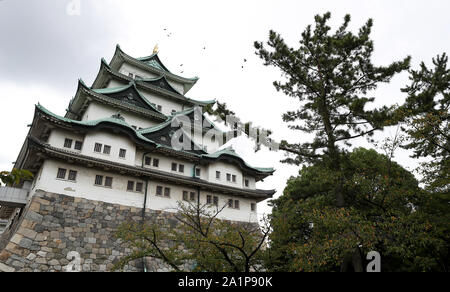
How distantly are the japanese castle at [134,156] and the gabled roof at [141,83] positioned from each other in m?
0.10

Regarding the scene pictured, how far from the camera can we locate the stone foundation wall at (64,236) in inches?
512

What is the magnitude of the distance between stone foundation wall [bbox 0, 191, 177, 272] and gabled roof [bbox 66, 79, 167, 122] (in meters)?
9.08

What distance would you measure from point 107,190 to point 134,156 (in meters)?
2.95

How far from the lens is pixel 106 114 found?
21844mm

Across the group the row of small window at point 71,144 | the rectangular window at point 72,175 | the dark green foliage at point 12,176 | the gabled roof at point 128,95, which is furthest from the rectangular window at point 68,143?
the dark green foliage at point 12,176

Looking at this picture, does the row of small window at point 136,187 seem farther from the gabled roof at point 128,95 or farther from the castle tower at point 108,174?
the gabled roof at point 128,95

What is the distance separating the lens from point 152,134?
68.0ft

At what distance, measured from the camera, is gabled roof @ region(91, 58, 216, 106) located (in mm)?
25769

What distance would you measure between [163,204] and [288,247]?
10765mm

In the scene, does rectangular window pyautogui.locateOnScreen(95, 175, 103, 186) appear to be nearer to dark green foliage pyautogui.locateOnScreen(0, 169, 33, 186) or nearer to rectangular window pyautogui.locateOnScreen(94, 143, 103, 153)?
rectangular window pyautogui.locateOnScreen(94, 143, 103, 153)

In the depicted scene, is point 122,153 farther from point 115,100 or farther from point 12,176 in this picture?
point 12,176

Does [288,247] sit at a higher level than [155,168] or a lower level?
lower
